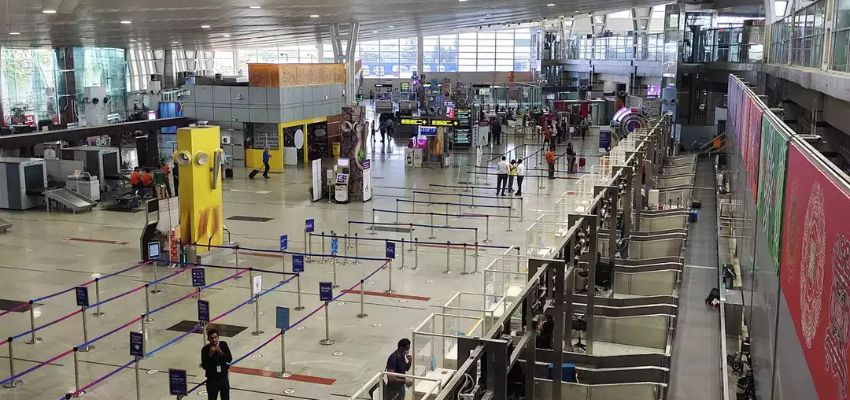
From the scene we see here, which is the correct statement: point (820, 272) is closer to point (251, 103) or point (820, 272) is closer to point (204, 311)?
point (204, 311)

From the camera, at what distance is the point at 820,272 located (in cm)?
430

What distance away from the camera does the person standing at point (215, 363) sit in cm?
1012

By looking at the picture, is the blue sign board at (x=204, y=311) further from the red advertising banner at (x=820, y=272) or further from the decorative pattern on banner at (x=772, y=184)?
the red advertising banner at (x=820, y=272)

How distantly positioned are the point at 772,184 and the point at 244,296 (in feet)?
35.5

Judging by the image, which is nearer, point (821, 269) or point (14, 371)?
point (821, 269)

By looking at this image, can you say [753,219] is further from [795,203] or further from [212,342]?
[212,342]

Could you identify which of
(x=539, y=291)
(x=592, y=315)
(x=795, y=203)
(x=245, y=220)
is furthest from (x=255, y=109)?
(x=795, y=203)

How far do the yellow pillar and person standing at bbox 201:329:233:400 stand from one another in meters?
8.50

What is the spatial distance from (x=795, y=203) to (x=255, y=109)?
31.9 metres

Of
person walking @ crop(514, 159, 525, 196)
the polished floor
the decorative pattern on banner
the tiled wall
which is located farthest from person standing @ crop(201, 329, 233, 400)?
the tiled wall

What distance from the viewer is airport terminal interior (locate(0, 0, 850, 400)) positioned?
7.42 meters

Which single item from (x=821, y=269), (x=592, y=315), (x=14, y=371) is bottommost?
(x=14, y=371)

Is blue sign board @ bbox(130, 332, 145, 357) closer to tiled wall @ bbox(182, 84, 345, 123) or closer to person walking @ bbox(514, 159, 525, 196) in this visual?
person walking @ bbox(514, 159, 525, 196)

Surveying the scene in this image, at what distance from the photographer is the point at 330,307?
15.2m
